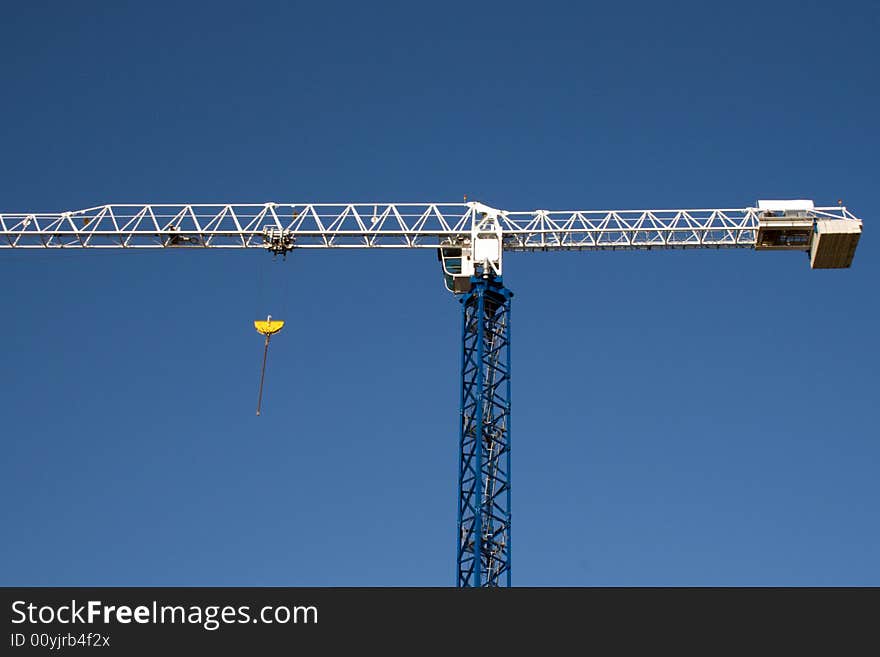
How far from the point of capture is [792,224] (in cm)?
12469

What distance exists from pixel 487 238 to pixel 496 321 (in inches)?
221

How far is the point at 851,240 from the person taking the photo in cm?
12388

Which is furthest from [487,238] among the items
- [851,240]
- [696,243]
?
[851,240]
